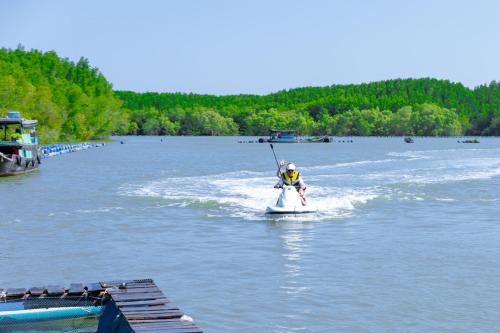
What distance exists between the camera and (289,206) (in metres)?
32.0

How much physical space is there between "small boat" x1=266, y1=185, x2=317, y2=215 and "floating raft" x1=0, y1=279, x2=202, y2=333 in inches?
644

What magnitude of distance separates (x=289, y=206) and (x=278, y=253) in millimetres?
8639

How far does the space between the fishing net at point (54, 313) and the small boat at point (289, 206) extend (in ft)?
56.2

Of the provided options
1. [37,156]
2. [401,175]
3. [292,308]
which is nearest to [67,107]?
[37,156]

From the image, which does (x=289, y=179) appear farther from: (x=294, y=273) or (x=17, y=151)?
(x=17, y=151)

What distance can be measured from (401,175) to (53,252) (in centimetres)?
4071

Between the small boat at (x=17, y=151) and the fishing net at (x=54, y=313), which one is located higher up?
the small boat at (x=17, y=151)

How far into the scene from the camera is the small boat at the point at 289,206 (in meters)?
31.9

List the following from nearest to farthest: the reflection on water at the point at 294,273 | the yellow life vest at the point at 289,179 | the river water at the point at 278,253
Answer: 1. the reflection on water at the point at 294,273
2. the river water at the point at 278,253
3. the yellow life vest at the point at 289,179

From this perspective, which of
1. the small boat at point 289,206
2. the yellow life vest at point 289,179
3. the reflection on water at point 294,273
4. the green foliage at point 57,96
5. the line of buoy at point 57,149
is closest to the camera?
the reflection on water at point 294,273

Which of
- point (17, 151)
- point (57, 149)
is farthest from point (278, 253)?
point (57, 149)

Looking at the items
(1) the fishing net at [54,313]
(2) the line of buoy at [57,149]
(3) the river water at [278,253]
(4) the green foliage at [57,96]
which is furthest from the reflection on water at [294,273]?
(4) the green foliage at [57,96]

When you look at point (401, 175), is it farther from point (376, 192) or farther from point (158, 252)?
point (158, 252)

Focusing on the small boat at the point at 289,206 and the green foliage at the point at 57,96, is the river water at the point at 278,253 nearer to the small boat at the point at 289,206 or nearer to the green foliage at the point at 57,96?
the small boat at the point at 289,206
